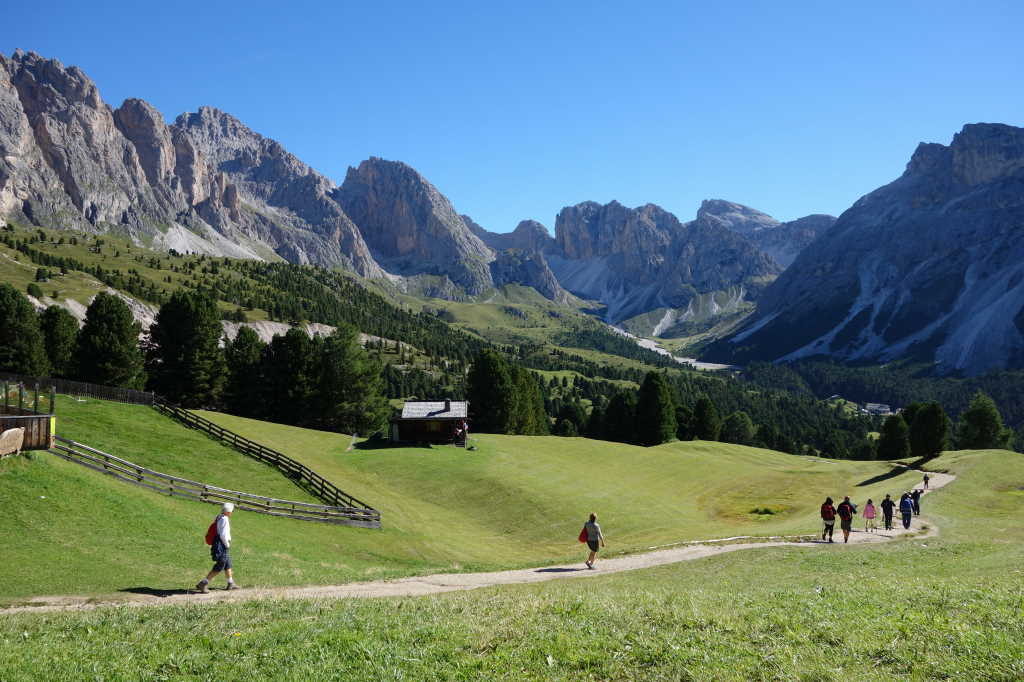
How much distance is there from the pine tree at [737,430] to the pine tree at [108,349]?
123123 mm

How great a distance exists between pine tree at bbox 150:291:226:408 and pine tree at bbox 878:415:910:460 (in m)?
114

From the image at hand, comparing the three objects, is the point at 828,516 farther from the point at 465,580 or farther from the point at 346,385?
the point at 346,385

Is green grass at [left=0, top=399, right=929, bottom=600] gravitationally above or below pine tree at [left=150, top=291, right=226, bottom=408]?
below

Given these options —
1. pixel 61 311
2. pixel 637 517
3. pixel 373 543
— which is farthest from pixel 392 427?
pixel 61 311

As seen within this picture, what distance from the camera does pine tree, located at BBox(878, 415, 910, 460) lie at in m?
114

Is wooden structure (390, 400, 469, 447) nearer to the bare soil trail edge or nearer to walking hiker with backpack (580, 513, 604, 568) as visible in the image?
the bare soil trail edge

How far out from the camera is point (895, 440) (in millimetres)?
115312

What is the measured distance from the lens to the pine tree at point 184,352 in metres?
87.8

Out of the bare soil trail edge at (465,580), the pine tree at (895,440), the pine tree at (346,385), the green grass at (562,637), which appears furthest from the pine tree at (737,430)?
the green grass at (562,637)

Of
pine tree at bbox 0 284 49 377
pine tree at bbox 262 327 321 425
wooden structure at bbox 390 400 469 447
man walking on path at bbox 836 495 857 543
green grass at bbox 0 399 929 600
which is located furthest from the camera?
pine tree at bbox 262 327 321 425

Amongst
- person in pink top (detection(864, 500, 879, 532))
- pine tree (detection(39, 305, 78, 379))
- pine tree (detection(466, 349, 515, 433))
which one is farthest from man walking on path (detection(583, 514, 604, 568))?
pine tree (detection(39, 305, 78, 379))

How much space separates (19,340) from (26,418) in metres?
60.4

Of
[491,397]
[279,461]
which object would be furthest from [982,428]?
[279,461]

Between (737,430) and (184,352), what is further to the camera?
(737,430)
